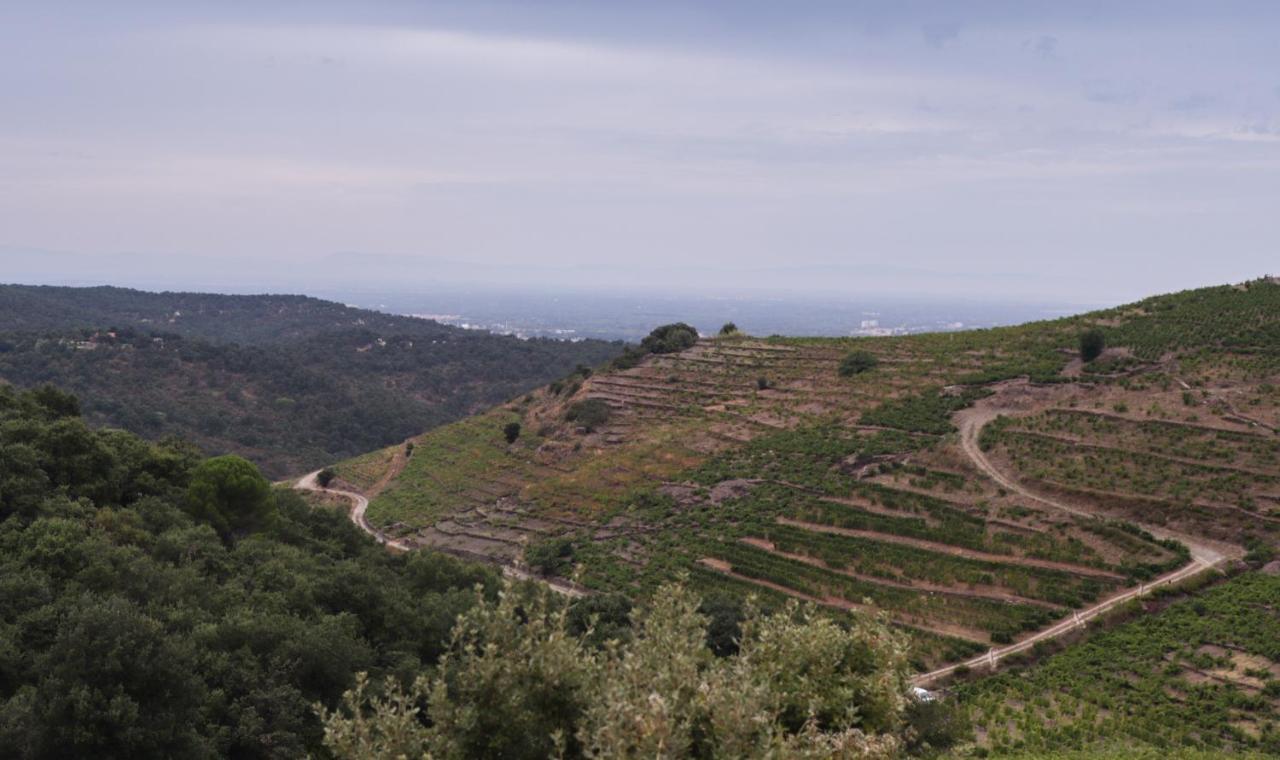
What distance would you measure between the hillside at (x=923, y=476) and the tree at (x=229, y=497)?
1204 cm

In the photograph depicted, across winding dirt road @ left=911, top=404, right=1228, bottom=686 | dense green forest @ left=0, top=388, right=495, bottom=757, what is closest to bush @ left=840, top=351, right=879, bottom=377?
winding dirt road @ left=911, top=404, right=1228, bottom=686

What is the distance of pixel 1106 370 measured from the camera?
40.3 meters

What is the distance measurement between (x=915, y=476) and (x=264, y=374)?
96.9 m

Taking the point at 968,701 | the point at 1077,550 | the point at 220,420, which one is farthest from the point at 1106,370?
Answer: the point at 220,420

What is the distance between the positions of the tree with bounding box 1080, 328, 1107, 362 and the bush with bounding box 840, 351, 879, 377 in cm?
1268

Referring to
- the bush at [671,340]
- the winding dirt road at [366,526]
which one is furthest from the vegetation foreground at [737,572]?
the bush at [671,340]

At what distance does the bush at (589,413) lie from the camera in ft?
177

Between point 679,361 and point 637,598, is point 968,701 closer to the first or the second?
point 637,598

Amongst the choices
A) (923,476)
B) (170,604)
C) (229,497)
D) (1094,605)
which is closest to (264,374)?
(229,497)

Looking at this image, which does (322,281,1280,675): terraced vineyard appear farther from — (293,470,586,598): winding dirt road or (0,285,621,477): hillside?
(0,285,621,477): hillside

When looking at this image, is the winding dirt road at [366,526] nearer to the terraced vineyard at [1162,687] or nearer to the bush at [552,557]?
the bush at [552,557]

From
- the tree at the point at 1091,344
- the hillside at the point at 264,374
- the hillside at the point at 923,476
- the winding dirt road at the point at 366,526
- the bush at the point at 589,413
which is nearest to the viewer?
the hillside at the point at 923,476

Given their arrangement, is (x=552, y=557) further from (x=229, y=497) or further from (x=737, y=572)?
(x=229, y=497)

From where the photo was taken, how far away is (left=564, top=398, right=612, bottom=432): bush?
53.8 m
